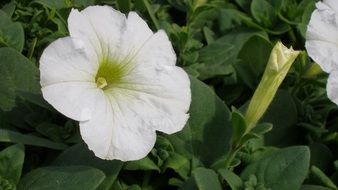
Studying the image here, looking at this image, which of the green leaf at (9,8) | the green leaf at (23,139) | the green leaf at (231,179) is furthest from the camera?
the green leaf at (9,8)

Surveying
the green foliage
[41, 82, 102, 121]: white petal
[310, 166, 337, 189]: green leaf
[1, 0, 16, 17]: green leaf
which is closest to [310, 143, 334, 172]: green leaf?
the green foliage

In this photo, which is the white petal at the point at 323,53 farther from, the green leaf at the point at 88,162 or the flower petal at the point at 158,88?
the green leaf at the point at 88,162

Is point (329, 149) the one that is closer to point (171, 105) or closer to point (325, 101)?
point (325, 101)

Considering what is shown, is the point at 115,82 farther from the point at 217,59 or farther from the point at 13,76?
the point at 217,59

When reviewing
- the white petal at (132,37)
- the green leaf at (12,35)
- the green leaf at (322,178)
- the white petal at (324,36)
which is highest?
the white petal at (132,37)

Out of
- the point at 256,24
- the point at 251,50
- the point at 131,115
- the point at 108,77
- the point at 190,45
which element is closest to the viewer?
the point at 131,115

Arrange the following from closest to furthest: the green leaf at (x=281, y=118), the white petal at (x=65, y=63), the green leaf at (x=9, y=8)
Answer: the white petal at (x=65, y=63) → the green leaf at (x=9, y=8) → the green leaf at (x=281, y=118)

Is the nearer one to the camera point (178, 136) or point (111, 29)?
point (111, 29)

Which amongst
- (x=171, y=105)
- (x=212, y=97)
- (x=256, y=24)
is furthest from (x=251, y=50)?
(x=171, y=105)

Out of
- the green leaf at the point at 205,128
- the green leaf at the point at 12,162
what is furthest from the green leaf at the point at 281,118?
the green leaf at the point at 12,162
